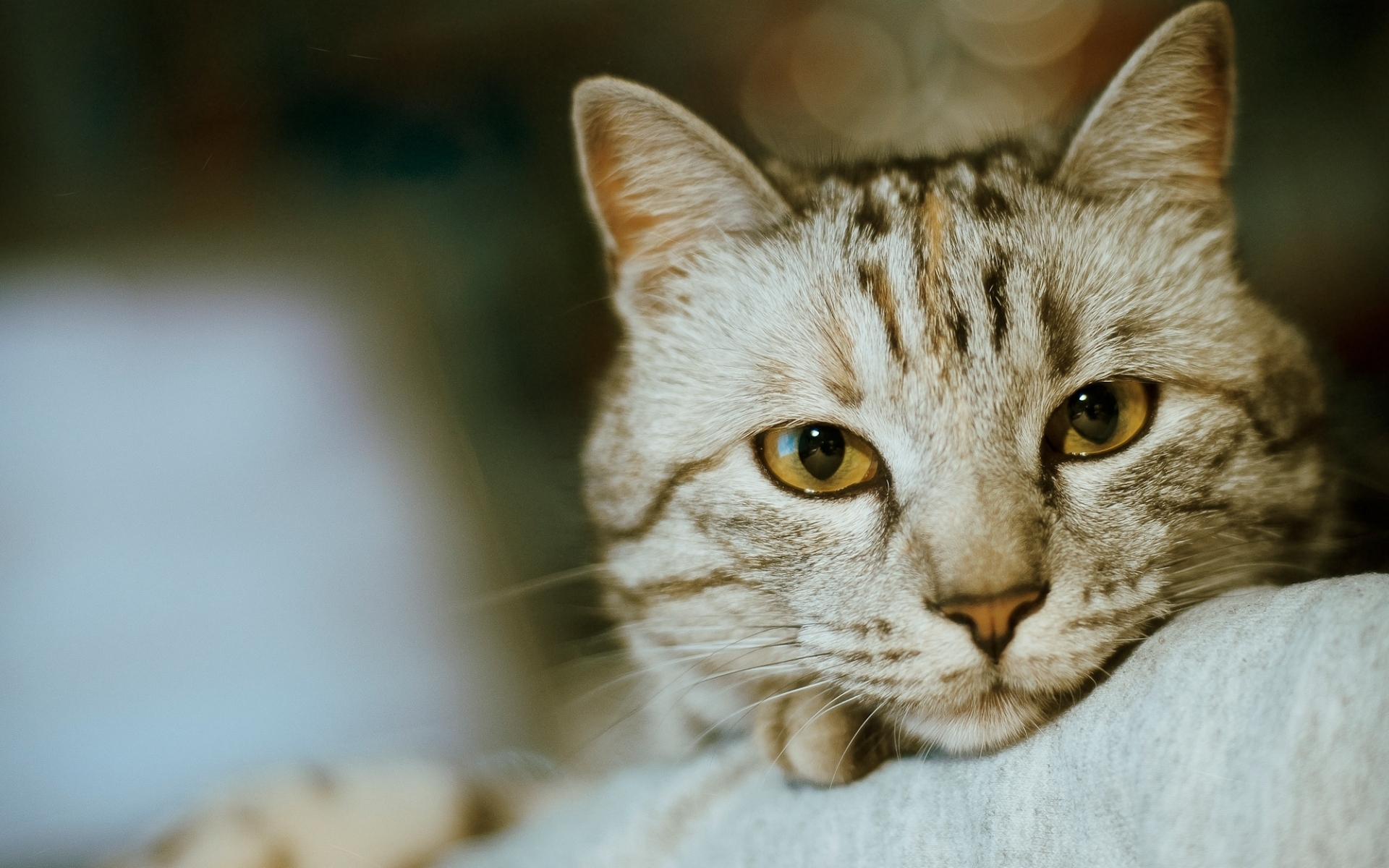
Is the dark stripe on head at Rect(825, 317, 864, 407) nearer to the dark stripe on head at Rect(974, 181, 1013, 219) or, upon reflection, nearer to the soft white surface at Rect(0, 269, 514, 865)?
the dark stripe on head at Rect(974, 181, 1013, 219)

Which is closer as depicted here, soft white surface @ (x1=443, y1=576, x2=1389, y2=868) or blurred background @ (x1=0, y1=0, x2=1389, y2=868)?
soft white surface @ (x1=443, y1=576, x2=1389, y2=868)

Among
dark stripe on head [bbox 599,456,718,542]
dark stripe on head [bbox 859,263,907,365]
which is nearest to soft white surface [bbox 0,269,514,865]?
dark stripe on head [bbox 599,456,718,542]

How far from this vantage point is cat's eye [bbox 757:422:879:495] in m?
0.66

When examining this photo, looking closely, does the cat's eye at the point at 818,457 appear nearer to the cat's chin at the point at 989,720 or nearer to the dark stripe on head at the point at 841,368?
the dark stripe on head at the point at 841,368

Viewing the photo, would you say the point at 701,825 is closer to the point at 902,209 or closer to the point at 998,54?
the point at 902,209

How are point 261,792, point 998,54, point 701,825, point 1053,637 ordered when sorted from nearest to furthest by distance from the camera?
point 1053,637 → point 701,825 → point 261,792 → point 998,54

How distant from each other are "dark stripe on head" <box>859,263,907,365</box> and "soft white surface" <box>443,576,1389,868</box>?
271mm

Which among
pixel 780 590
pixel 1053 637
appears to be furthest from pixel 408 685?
pixel 1053 637

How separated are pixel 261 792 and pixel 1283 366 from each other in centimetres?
99

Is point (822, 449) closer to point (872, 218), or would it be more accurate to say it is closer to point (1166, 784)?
point (872, 218)

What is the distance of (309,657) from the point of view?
79 centimetres

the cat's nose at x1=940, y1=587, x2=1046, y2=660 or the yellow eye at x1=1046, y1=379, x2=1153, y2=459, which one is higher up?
the yellow eye at x1=1046, y1=379, x2=1153, y2=459

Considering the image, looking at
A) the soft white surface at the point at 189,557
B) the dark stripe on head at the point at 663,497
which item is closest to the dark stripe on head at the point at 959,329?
the dark stripe on head at the point at 663,497

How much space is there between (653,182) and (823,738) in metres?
0.50
